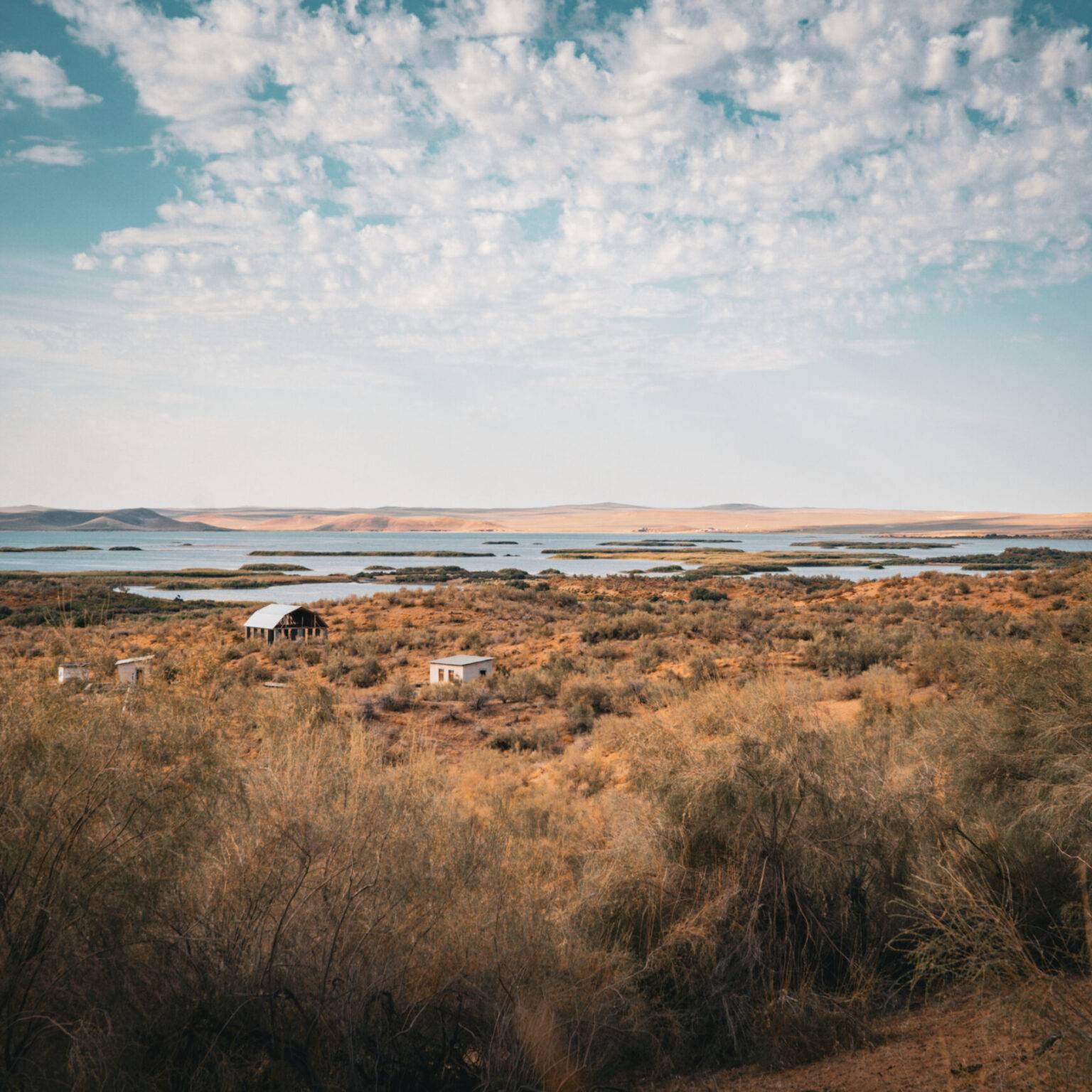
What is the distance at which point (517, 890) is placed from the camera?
646cm

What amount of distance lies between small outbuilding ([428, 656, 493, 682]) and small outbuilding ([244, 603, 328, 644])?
8336mm

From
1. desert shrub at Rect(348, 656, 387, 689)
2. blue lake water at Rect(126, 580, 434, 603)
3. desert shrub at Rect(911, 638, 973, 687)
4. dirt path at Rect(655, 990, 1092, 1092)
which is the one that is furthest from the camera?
blue lake water at Rect(126, 580, 434, 603)

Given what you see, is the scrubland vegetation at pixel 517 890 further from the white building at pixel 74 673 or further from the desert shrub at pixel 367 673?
the desert shrub at pixel 367 673

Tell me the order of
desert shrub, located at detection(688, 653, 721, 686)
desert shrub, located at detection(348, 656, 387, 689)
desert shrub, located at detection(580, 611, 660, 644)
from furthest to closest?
1. desert shrub, located at detection(580, 611, 660, 644)
2. desert shrub, located at detection(348, 656, 387, 689)
3. desert shrub, located at detection(688, 653, 721, 686)

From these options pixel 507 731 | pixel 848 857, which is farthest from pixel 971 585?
pixel 848 857

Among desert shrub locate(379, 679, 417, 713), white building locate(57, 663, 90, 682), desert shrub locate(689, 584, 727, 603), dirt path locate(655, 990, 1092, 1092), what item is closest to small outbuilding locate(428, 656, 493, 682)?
desert shrub locate(379, 679, 417, 713)

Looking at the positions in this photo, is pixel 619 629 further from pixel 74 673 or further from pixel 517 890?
pixel 74 673

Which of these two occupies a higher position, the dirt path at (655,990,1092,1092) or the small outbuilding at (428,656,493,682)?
the dirt path at (655,990,1092,1092)

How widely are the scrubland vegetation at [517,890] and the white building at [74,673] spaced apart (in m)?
0.12

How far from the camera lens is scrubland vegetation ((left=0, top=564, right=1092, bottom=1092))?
13.9 feet

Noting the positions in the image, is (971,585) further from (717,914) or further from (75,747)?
(75,747)

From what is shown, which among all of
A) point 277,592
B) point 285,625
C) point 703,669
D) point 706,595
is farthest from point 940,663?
point 277,592

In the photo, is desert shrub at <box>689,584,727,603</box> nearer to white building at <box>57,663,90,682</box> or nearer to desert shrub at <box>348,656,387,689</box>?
desert shrub at <box>348,656,387,689</box>

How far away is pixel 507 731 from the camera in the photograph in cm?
1628
